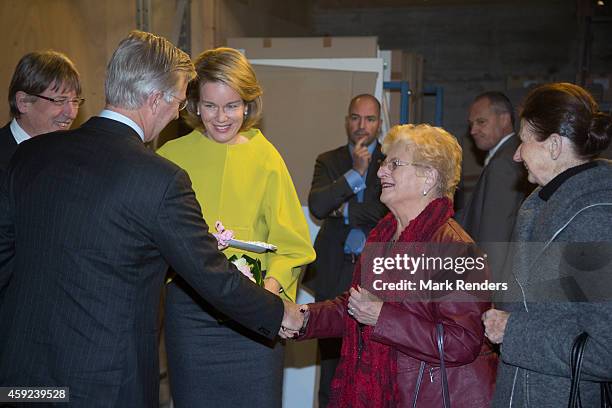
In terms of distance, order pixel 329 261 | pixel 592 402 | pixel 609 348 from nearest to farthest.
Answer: pixel 609 348
pixel 592 402
pixel 329 261

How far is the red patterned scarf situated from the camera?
77.5 inches

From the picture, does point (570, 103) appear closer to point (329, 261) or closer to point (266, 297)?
point (266, 297)

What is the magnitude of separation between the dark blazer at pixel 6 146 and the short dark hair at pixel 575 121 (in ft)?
5.95

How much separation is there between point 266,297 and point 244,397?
17.1 inches

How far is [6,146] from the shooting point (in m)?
2.48

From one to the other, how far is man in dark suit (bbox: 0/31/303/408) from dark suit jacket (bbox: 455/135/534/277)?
7.03 feet

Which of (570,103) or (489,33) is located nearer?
(570,103)

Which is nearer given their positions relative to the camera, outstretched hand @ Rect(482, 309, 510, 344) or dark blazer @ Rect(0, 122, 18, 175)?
outstretched hand @ Rect(482, 309, 510, 344)

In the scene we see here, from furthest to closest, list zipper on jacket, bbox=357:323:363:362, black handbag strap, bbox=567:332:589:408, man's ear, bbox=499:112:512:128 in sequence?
man's ear, bbox=499:112:512:128
zipper on jacket, bbox=357:323:363:362
black handbag strap, bbox=567:332:589:408

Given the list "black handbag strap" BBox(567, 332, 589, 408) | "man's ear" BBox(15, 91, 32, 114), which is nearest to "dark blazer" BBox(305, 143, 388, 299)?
"man's ear" BBox(15, 91, 32, 114)

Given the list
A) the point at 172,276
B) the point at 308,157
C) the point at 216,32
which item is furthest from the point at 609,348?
the point at 216,32

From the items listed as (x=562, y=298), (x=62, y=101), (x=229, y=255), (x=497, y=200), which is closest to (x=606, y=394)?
(x=562, y=298)

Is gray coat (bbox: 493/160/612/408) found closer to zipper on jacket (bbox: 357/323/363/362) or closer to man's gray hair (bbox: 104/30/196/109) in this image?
zipper on jacket (bbox: 357/323/363/362)

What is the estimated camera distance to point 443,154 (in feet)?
7.13
